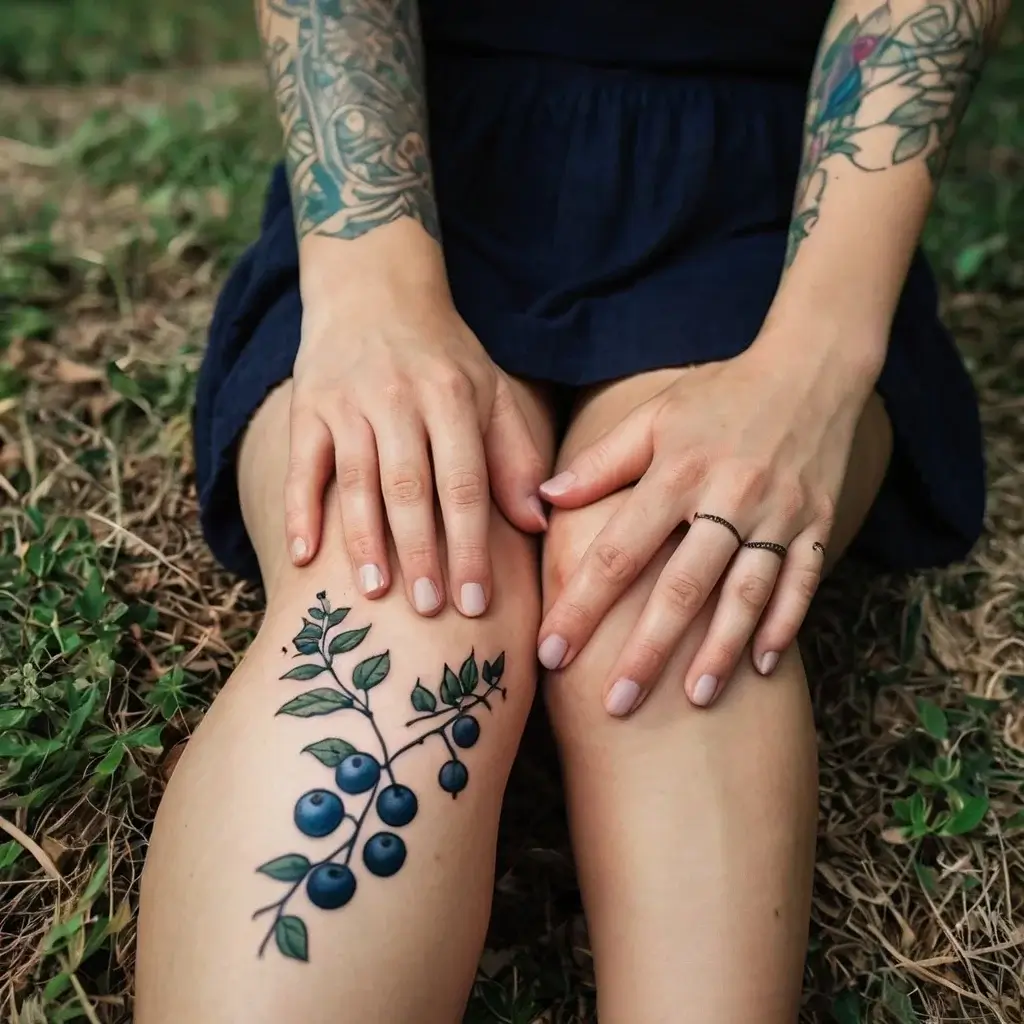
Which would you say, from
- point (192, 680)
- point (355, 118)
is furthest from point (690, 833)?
point (355, 118)

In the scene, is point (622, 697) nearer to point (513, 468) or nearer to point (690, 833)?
point (690, 833)

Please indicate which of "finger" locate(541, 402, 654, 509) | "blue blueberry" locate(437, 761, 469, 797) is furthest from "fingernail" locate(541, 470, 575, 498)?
"blue blueberry" locate(437, 761, 469, 797)

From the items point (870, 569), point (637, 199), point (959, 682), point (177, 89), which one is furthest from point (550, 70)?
point (177, 89)

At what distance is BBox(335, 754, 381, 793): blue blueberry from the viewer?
67 cm

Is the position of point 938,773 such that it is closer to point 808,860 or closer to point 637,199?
point 808,860

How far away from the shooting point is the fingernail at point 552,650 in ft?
2.48

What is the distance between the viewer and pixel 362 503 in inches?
29.6

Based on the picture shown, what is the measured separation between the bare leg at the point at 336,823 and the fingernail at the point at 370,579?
0.03ft

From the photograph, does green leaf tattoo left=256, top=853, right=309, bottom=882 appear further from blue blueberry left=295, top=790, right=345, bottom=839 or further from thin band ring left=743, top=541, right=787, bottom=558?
thin band ring left=743, top=541, right=787, bottom=558

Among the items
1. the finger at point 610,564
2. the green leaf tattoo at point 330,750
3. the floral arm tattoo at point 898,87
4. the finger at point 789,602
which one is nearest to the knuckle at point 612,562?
the finger at point 610,564

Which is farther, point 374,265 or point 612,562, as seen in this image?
point 374,265

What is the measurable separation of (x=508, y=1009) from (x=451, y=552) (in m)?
0.35

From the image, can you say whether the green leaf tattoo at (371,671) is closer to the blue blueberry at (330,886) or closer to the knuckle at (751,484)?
the blue blueberry at (330,886)

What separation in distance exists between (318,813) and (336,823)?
0.01 meters
